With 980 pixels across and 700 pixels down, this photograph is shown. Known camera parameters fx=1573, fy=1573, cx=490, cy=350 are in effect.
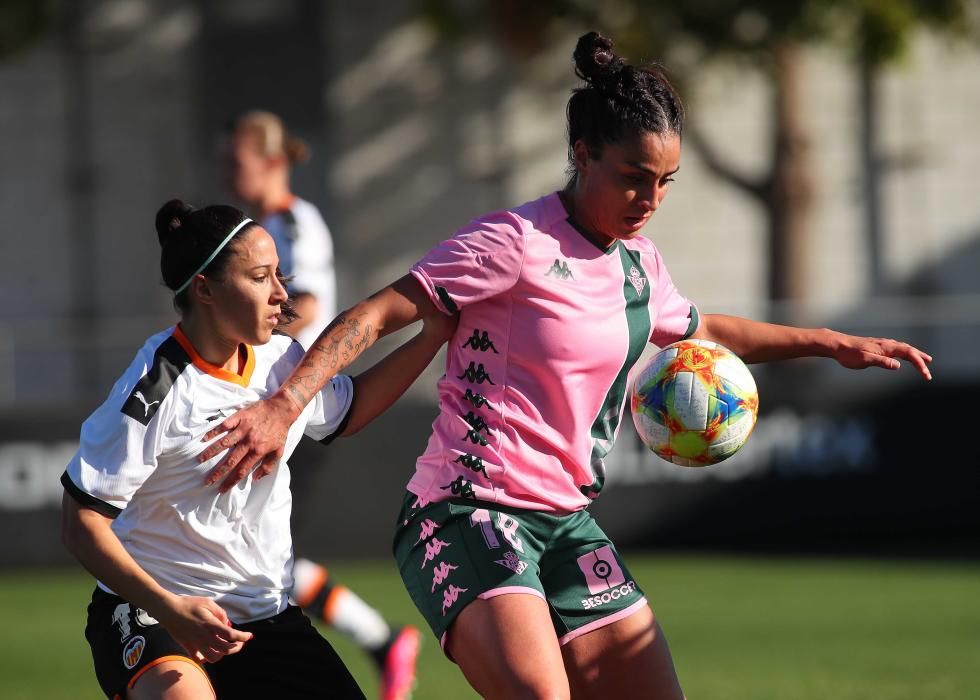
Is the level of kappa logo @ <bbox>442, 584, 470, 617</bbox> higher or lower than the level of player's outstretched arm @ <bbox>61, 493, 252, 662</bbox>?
lower

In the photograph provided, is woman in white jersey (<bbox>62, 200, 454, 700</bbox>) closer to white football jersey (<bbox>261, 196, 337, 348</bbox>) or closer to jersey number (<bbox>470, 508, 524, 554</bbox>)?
jersey number (<bbox>470, 508, 524, 554</bbox>)

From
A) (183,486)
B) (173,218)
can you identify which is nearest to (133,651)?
(183,486)

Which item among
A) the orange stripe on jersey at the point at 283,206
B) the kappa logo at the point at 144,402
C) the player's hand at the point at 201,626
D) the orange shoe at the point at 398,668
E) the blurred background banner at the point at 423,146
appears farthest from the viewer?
the blurred background banner at the point at 423,146

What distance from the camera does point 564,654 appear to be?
4.49 meters

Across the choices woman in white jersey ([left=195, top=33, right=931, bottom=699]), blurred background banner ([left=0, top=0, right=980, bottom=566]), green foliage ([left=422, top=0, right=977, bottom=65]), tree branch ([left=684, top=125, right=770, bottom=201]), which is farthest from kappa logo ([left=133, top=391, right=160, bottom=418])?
tree branch ([left=684, top=125, right=770, bottom=201])

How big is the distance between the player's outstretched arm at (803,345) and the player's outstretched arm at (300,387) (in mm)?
1128

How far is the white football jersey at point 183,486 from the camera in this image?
4.11 meters

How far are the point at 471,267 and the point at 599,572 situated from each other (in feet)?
3.14

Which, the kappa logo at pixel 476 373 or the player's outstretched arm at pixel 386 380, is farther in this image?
the player's outstretched arm at pixel 386 380

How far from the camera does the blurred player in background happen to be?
639 centimetres

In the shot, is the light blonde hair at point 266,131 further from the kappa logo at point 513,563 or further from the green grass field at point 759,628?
the kappa logo at point 513,563

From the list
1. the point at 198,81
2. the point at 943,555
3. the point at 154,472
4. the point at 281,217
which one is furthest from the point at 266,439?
the point at 198,81

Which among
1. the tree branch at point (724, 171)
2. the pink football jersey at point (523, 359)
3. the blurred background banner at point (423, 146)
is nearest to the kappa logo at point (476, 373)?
the pink football jersey at point (523, 359)

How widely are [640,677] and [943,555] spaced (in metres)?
8.73
